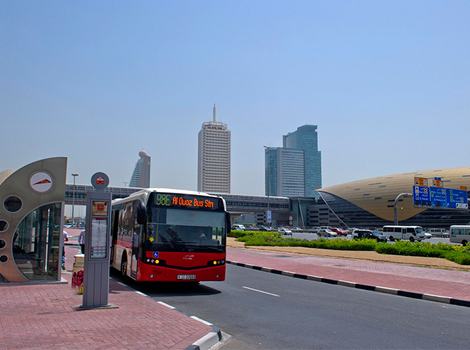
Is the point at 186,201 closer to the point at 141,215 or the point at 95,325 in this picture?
the point at 141,215

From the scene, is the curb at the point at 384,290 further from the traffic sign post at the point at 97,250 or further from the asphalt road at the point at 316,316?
the traffic sign post at the point at 97,250

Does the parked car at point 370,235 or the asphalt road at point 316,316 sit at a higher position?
the parked car at point 370,235

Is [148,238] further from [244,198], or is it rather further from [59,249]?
[244,198]

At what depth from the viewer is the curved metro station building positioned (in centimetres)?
9331

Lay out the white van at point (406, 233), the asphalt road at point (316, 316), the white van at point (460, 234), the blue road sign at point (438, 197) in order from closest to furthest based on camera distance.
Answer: the asphalt road at point (316, 316)
the blue road sign at point (438, 197)
the white van at point (460, 234)
the white van at point (406, 233)

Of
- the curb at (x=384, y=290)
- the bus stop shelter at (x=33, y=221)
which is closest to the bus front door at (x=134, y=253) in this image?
the bus stop shelter at (x=33, y=221)

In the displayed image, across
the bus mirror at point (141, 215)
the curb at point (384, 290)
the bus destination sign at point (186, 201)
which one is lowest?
the curb at point (384, 290)

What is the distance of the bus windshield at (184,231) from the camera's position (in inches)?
444

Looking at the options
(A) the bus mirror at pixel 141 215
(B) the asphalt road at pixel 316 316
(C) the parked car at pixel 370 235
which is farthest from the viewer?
(C) the parked car at pixel 370 235

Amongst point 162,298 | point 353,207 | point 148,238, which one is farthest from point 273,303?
point 353,207

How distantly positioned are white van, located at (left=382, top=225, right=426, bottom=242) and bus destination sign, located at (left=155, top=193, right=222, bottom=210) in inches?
1775

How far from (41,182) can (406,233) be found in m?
51.5

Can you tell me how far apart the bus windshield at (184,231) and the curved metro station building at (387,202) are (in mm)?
90861

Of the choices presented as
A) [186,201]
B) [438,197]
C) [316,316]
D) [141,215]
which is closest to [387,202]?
[438,197]
